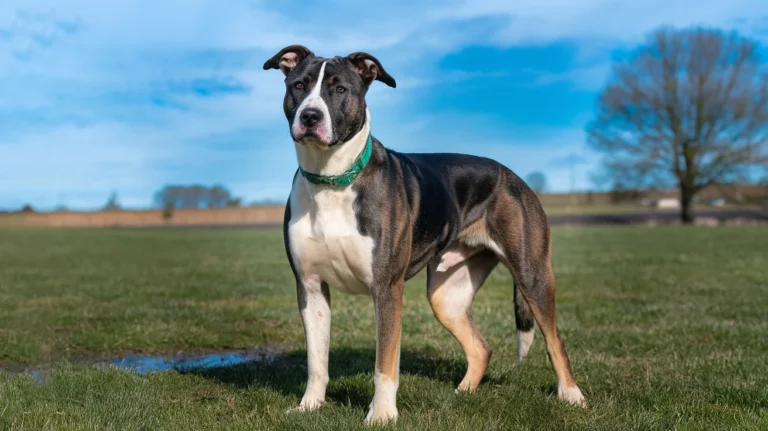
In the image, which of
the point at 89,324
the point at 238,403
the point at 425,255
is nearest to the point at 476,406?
the point at 425,255

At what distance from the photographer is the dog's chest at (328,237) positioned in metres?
4.70

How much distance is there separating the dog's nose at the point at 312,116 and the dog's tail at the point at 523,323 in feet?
7.85

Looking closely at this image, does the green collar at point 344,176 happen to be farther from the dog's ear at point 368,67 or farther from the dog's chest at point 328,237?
the dog's ear at point 368,67

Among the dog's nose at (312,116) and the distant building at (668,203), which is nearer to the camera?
the dog's nose at (312,116)

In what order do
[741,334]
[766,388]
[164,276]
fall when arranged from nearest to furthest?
[766,388] → [741,334] → [164,276]

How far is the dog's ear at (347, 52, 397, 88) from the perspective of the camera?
15.8ft

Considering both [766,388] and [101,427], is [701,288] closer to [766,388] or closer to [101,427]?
[766,388]

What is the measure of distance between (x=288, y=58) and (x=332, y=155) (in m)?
0.88

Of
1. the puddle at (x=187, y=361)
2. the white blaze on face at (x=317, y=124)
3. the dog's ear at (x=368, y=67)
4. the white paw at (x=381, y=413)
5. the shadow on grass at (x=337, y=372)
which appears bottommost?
the puddle at (x=187, y=361)

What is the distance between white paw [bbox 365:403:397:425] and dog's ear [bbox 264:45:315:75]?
234 centimetres

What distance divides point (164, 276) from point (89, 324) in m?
6.58

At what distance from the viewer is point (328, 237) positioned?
4.72 m

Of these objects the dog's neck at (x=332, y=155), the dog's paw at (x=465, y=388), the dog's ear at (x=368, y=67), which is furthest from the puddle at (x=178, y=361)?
the dog's ear at (x=368, y=67)

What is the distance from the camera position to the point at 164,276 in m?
15.3
